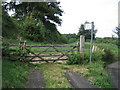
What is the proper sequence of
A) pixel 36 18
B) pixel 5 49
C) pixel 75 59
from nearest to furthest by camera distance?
1. pixel 5 49
2. pixel 75 59
3. pixel 36 18

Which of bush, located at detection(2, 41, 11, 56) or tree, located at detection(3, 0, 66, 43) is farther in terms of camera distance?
tree, located at detection(3, 0, 66, 43)

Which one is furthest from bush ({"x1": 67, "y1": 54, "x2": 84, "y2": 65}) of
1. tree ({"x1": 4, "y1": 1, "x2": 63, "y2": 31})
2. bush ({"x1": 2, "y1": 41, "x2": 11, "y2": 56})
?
tree ({"x1": 4, "y1": 1, "x2": 63, "y2": 31})

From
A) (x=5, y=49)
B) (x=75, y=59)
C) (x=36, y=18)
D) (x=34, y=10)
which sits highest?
(x=34, y=10)

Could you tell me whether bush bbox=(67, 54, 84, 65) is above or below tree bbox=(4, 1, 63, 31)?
below

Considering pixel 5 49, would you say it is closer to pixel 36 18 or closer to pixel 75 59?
pixel 75 59

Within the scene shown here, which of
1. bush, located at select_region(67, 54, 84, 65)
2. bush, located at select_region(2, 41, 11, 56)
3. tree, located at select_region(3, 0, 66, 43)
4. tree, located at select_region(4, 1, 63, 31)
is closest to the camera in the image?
bush, located at select_region(2, 41, 11, 56)

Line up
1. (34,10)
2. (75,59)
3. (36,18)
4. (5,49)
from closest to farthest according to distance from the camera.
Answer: (5,49) < (75,59) < (34,10) < (36,18)

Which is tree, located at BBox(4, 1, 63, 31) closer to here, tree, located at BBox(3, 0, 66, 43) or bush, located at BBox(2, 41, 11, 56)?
tree, located at BBox(3, 0, 66, 43)

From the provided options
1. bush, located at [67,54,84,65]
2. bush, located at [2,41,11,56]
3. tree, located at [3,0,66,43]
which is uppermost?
tree, located at [3,0,66,43]

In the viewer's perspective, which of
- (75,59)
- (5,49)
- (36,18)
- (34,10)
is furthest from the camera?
(36,18)

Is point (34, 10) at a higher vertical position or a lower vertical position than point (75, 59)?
higher

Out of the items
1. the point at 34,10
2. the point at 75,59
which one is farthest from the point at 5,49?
the point at 34,10

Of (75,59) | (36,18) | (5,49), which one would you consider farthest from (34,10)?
(5,49)

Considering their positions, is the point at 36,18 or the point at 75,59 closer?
A: the point at 75,59
